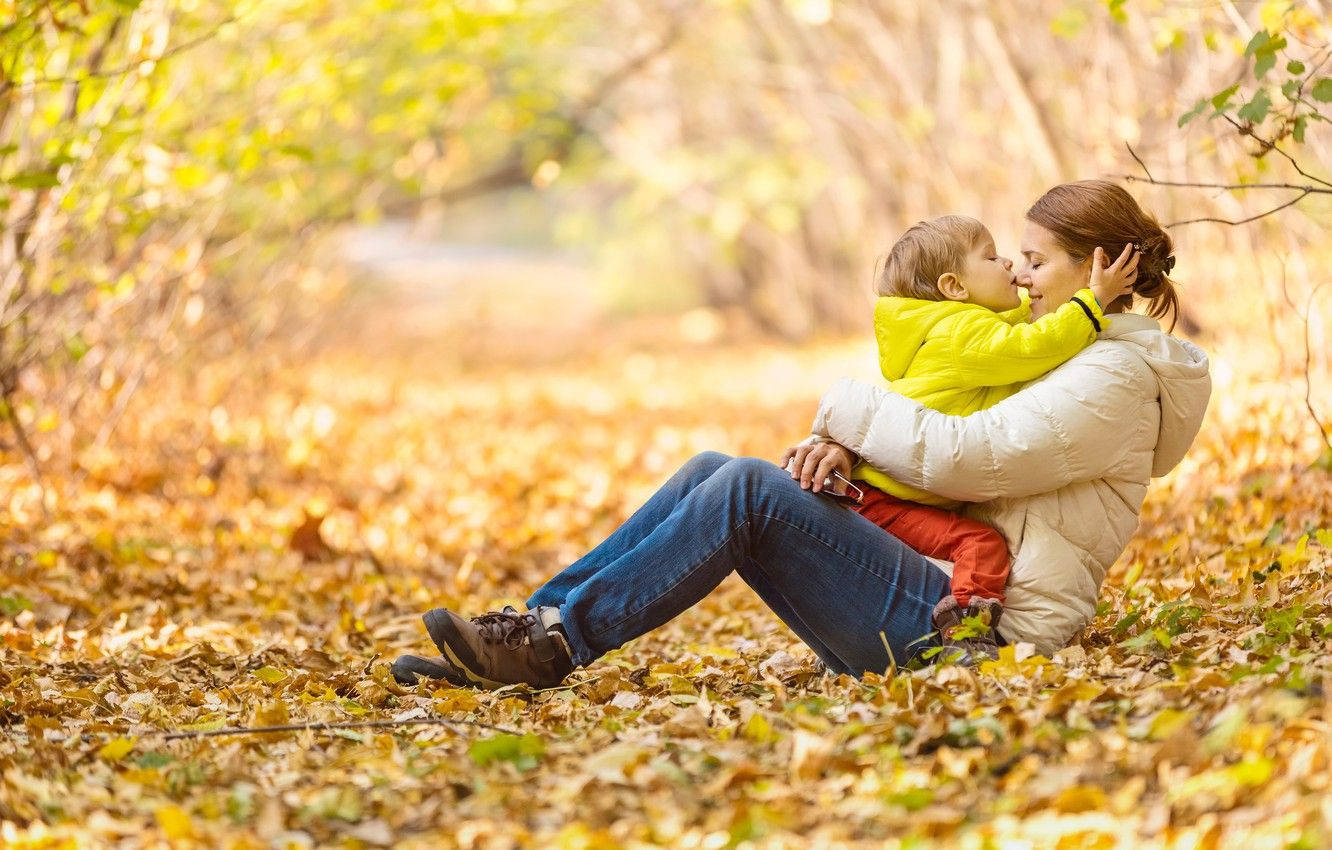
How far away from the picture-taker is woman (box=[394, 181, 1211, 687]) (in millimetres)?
2834

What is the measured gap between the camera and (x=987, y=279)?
9.81 ft

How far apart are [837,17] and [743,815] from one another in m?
8.22

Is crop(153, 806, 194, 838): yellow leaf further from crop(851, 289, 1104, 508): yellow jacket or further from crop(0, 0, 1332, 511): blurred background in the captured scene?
crop(0, 0, 1332, 511): blurred background

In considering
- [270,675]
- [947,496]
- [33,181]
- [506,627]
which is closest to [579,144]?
[33,181]

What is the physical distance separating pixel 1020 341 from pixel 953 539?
1.57 feet

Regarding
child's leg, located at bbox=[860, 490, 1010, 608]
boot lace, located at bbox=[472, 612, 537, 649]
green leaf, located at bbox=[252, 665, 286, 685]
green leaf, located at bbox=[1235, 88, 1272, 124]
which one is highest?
green leaf, located at bbox=[1235, 88, 1272, 124]

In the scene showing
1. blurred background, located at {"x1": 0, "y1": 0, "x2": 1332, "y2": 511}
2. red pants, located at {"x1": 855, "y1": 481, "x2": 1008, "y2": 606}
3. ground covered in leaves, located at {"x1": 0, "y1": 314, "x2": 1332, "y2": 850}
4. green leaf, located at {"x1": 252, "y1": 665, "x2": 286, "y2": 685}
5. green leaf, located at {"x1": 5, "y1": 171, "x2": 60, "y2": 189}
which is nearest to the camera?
ground covered in leaves, located at {"x1": 0, "y1": 314, "x2": 1332, "y2": 850}

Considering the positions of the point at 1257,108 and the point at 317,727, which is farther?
the point at 1257,108

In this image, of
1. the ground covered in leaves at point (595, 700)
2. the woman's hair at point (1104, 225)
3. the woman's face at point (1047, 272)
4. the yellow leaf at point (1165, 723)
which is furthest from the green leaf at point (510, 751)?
the woman's hair at point (1104, 225)

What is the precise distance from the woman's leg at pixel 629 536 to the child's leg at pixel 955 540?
0.41m

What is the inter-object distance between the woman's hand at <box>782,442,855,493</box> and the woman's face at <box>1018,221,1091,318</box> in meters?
0.57

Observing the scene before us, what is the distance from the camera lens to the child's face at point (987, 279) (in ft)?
9.78

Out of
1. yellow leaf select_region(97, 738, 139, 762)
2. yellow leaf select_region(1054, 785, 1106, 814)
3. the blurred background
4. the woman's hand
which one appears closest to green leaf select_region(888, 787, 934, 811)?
yellow leaf select_region(1054, 785, 1106, 814)

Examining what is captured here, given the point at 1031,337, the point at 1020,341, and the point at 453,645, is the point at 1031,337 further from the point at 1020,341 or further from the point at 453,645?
the point at 453,645
